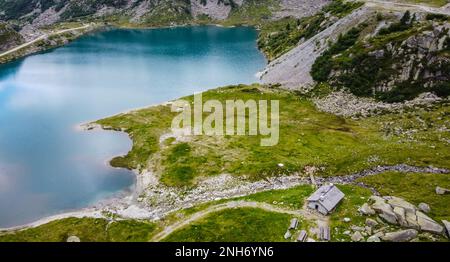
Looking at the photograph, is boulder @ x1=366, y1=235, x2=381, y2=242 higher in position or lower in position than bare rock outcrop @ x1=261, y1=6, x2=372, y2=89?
lower

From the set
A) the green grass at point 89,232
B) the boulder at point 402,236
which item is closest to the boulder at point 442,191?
the boulder at point 402,236

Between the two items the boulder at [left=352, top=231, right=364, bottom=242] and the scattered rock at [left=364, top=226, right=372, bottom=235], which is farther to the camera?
the scattered rock at [left=364, top=226, right=372, bottom=235]

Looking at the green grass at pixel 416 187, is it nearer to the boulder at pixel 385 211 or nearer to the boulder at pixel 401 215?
the boulder at pixel 401 215

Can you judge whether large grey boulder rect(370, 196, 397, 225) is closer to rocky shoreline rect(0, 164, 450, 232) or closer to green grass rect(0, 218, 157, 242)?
rocky shoreline rect(0, 164, 450, 232)

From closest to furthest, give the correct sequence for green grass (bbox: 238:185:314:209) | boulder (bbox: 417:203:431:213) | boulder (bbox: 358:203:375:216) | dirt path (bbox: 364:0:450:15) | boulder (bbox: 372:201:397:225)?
1. boulder (bbox: 372:201:397:225)
2. boulder (bbox: 417:203:431:213)
3. boulder (bbox: 358:203:375:216)
4. green grass (bbox: 238:185:314:209)
5. dirt path (bbox: 364:0:450:15)

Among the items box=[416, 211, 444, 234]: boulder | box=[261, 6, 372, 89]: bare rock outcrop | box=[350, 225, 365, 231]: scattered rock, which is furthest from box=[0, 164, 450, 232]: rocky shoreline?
box=[261, 6, 372, 89]: bare rock outcrop

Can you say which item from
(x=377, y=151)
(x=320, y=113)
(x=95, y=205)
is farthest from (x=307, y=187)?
(x=320, y=113)
